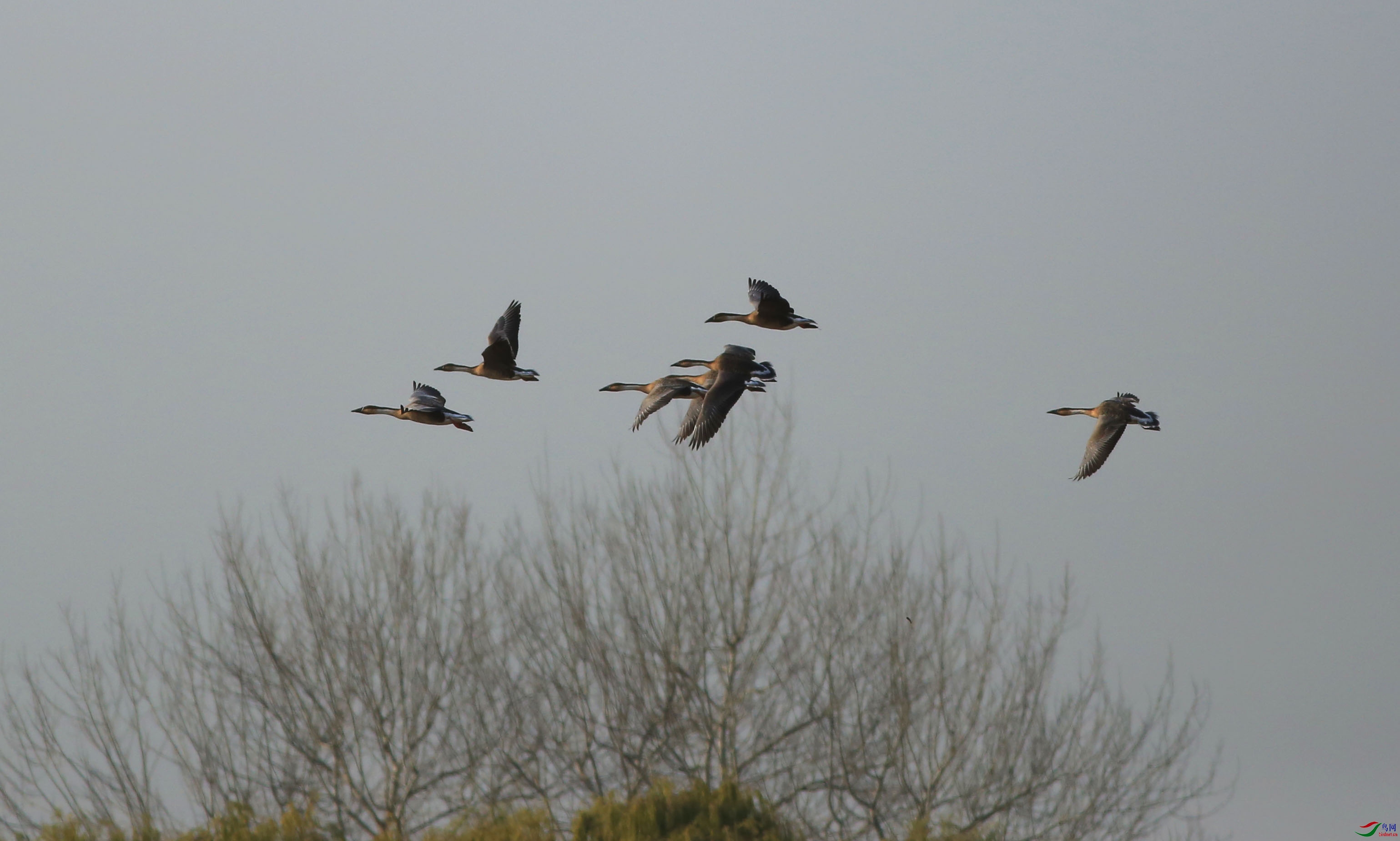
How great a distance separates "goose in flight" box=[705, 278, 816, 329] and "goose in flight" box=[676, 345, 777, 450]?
43 centimetres

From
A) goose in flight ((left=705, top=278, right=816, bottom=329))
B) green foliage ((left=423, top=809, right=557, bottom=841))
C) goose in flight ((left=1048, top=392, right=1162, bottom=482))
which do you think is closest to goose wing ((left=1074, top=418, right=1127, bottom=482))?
goose in flight ((left=1048, top=392, right=1162, bottom=482))

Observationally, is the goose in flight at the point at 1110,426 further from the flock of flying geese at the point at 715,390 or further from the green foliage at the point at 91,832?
the green foliage at the point at 91,832

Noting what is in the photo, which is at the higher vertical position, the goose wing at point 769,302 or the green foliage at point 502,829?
the goose wing at point 769,302

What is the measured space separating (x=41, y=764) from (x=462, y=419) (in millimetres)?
9754

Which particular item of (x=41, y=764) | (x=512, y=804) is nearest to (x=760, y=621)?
(x=512, y=804)

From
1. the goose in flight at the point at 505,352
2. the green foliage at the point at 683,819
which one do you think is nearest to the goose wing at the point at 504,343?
the goose in flight at the point at 505,352

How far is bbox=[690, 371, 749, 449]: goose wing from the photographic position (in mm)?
13000

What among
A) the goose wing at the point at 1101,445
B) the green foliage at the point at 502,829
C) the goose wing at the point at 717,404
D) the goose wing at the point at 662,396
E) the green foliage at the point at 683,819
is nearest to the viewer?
the goose wing at the point at 717,404

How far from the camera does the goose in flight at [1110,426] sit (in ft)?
46.0

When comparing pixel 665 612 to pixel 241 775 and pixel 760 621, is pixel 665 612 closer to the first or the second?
pixel 760 621

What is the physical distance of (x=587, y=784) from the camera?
19766mm

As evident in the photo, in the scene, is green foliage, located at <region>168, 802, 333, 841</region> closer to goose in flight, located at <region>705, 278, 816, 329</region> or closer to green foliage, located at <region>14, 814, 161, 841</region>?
green foliage, located at <region>14, 814, 161, 841</region>

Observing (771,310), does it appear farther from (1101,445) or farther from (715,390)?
(1101,445)

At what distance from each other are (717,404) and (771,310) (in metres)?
1.59
